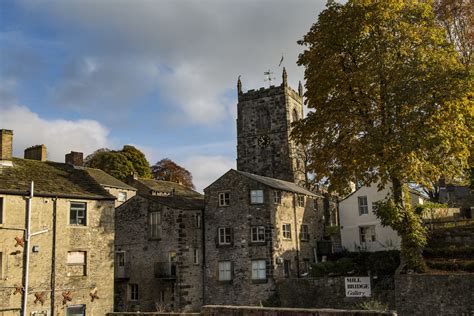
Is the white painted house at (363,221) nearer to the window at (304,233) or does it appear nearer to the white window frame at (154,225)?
the window at (304,233)

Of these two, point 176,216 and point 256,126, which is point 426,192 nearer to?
point 256,126

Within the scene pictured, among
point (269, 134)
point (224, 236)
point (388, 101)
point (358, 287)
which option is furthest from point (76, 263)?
point (269, 134)

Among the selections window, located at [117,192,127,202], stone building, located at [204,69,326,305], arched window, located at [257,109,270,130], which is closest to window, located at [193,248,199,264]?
stone building, located at [204,69,326,305]

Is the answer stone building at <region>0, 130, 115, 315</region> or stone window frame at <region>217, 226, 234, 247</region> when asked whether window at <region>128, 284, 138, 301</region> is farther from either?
stone window frame at <region>217, 226, 234, 247</region>

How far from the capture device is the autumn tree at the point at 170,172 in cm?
7612

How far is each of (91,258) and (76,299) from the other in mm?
2581

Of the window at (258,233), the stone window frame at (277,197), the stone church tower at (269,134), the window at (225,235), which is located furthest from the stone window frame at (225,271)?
the stone church tower at (269,134)

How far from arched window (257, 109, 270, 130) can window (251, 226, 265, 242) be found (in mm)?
25720

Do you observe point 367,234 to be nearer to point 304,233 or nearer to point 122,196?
point 304,233

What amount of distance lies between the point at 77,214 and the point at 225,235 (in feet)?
36.5

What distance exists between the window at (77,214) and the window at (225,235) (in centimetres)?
1043

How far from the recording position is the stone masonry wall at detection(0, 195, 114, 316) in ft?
93.1

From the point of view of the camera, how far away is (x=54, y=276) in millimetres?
29844

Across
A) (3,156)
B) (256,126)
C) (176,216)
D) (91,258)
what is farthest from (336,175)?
(256,126)
